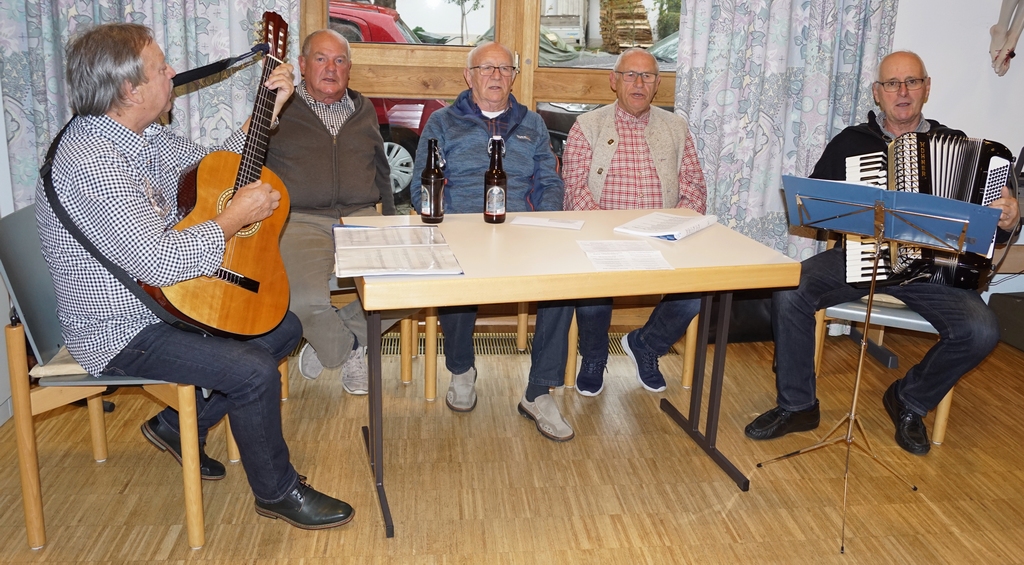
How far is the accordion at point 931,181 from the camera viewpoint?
2412 mm

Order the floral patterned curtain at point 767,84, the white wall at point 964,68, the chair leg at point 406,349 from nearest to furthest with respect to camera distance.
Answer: the chair leg at point 406,349 → the floral patterned curtain at point 767,84 → the white wall at point 964,68

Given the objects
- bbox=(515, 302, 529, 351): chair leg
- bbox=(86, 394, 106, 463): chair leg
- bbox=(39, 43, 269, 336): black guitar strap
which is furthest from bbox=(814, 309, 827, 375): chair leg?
bbox=(86, 394, 106, 463): chair leg

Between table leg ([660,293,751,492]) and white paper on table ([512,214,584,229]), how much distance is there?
1.58 feet

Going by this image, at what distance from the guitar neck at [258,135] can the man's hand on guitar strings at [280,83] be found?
0.02m

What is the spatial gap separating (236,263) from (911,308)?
211 cm

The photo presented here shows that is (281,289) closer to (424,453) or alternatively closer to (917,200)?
(424,453)

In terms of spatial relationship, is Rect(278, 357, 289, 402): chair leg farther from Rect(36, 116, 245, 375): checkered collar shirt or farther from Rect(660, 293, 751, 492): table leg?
Rect(660, 293, 751, 492): table leg

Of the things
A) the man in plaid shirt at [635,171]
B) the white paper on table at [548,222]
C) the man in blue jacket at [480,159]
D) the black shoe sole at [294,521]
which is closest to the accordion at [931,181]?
the man in plaid shirt at [635,171]

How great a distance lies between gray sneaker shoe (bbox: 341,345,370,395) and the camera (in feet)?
9.61

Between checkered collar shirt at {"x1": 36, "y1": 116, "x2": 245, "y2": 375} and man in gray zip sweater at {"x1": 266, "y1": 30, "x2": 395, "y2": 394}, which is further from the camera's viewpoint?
man in gray zip sweater at {"x1": 266, "y1": 30, "x2": 395, "y2": 394}

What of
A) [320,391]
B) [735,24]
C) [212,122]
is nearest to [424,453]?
[320,391]

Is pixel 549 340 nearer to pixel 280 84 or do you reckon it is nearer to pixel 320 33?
pixel 280 84

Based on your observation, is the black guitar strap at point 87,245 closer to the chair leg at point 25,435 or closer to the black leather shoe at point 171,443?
the chair leg at point 25,435

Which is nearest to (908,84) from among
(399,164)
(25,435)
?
(399,164)
